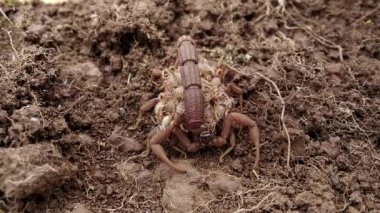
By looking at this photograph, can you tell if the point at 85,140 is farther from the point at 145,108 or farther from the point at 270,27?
the point at 270,27

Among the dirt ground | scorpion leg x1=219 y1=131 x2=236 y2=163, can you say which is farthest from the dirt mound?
scorpion leg x1=219 y1=131 x2=236 y2=163

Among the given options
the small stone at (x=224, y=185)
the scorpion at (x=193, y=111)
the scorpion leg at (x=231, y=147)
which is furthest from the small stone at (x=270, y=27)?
the small stone at (x=224, y=185)

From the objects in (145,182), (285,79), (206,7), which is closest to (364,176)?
(285,79)

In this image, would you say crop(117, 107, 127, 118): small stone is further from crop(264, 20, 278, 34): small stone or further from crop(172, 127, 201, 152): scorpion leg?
crop(264, 20, 278, 34): small stone

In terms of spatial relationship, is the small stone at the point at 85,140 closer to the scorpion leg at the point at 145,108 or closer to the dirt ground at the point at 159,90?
the dirt ground at the point at 159,90

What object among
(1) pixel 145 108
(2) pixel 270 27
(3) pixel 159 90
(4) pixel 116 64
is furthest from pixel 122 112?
(2) pixel 270 27

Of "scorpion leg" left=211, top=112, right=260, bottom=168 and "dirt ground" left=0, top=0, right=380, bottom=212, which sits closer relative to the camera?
"dirt ground" left=0, top=0, right=380, bottom=212
